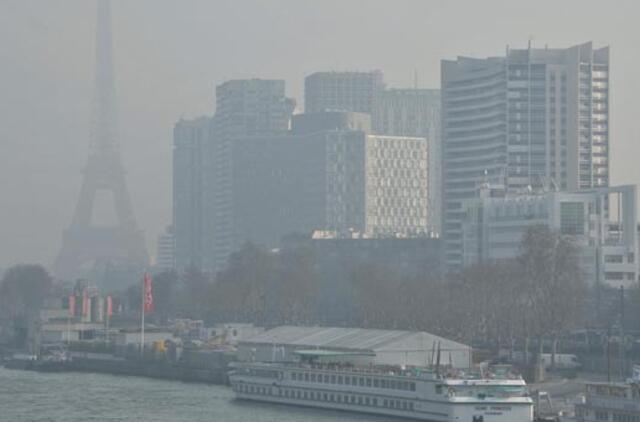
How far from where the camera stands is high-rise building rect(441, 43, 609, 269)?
412ft

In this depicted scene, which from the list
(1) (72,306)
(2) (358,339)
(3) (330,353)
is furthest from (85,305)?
(3) (330,353)

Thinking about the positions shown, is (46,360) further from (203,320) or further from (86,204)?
(86,204)

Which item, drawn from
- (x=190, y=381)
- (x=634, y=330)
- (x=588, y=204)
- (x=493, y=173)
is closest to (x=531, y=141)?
Answer: (x=493, y=173)

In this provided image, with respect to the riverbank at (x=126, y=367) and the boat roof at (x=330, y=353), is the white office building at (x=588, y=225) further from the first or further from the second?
the boat roof at (x=330, y=353)

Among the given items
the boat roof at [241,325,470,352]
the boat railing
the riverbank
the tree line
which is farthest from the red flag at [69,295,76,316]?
the boat railing

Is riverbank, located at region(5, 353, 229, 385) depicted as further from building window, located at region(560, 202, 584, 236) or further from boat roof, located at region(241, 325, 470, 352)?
building window, located at region(560, 202, 584, 236)

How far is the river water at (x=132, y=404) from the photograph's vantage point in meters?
58.3

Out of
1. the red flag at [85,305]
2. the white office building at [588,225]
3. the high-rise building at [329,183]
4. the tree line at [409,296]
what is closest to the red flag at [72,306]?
the red flag at [85,305]

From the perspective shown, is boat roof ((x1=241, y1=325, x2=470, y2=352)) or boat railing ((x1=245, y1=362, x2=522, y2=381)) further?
boat roof ((x1=241, y1=325, x2=470, y2=352))

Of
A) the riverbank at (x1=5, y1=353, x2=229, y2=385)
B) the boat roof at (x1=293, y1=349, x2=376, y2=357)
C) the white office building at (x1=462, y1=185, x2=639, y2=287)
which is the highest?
the white office building at (x1=462, y1=185, x2=639, y2=287)

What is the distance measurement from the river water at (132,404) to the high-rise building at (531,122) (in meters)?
49.2

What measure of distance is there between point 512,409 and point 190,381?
1106 inches

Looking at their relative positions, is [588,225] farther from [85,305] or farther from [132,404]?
[132,404]

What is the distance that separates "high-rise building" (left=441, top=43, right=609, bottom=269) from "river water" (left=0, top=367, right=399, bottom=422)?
161ft
